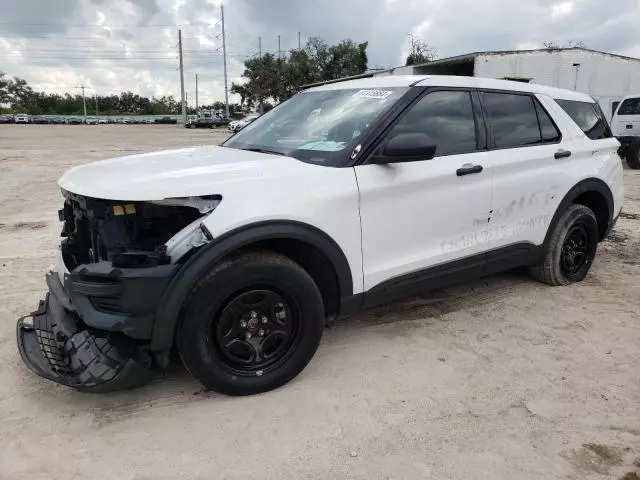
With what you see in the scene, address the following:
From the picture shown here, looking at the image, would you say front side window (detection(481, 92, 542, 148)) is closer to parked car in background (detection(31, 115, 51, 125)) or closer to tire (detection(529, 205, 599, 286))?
tire (detection(529, 205, 599, 286))

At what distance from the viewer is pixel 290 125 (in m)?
3.88

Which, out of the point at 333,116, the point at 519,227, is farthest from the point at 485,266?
the point at 333,116

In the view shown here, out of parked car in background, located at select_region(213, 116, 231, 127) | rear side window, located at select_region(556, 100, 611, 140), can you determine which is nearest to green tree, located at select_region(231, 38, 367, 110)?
parked car in background, located at select_region(213, 116, 231, 127)

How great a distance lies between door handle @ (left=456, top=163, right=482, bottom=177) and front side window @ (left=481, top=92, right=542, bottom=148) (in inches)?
13.7

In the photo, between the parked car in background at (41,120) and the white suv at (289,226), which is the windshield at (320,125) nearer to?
the white suv at (289,226)

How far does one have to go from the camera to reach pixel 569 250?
4.76 meters

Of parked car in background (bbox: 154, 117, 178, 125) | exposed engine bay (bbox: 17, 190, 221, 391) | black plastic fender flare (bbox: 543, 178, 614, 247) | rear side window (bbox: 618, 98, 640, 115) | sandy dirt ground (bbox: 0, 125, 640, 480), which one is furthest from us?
parked car in background (bbox: 154, 117, 178, 125)

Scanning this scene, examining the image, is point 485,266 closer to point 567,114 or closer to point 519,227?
point 519,227

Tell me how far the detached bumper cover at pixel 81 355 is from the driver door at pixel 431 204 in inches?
55.8

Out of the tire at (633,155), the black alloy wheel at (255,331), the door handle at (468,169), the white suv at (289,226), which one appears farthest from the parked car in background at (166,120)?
the black alloy wheel at (255,331)

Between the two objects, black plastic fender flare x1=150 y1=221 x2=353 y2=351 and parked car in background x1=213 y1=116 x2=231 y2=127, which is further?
parked car in background x1=213 y1=116 x2=231 y2=127

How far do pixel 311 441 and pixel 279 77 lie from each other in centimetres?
5484

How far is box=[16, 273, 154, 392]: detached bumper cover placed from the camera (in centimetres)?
268

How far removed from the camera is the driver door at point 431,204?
3273mm
